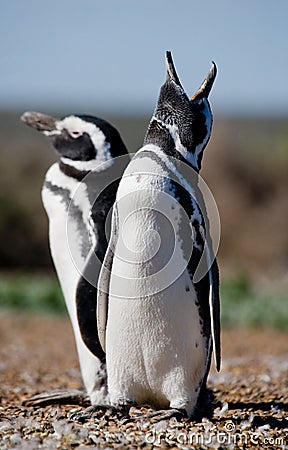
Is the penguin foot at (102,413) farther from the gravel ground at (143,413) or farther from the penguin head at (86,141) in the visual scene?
the penguin head at (86,141)

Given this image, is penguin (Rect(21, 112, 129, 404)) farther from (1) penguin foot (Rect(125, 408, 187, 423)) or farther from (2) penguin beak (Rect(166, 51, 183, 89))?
(2) penguin beak (Rect(166, 51, 183, 89))

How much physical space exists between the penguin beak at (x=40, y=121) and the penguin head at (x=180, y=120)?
1.12 meters

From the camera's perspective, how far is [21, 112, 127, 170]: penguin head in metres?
4.50

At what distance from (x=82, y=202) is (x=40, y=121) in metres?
0.71

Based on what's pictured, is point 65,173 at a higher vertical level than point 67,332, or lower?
higher

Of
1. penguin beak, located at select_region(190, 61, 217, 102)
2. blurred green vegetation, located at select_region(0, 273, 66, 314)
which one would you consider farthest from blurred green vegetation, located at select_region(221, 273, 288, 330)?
penguin beak, located at select_region(190, 61, 217, 102)

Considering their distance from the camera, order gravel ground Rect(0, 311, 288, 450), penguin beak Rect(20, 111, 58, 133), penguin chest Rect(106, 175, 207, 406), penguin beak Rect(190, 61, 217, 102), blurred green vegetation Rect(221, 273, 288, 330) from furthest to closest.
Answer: blurred green vegetation Rect(221, 273, 288, 330) < penguin beak Rect(20, 111, 58, 133) < penguin beak Rect(190, 61, 217, 102) < penguin chest Rect(106, 175, 207, 406) < gravel ground Rect(0, 311, 288, 450)

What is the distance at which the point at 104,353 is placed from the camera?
419 centimetres

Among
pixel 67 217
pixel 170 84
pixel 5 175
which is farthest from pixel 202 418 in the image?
pixel 5 175

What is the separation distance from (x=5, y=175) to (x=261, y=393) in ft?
54.6

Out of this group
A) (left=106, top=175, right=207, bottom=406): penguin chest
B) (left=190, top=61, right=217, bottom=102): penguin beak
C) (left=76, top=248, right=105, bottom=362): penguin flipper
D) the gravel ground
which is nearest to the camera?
the gravel ground

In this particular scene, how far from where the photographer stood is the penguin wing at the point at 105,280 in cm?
371

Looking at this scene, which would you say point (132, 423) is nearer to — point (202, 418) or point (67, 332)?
point (202, 418)

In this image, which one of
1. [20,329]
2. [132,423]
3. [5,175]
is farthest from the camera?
[5,175]
